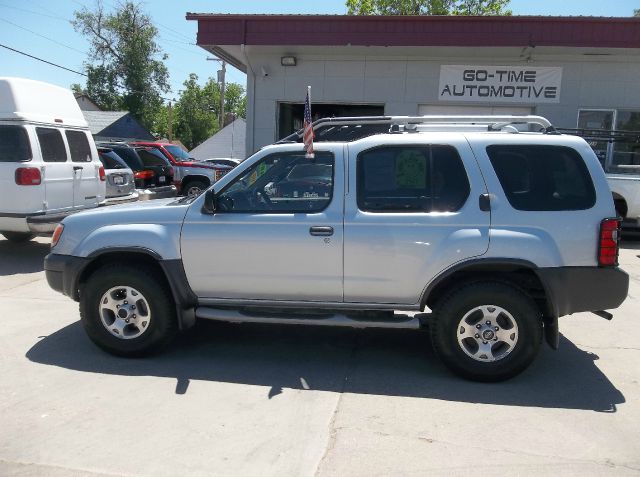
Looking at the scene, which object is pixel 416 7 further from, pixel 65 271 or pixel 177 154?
pixel 65 271

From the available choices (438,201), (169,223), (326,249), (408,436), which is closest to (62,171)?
(169,223)

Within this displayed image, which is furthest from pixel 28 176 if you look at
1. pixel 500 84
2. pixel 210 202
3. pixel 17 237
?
pixel 500 84

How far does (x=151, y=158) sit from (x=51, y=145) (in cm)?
791

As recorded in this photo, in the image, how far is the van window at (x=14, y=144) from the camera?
27.2ft

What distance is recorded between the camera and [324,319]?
4590 millimetres

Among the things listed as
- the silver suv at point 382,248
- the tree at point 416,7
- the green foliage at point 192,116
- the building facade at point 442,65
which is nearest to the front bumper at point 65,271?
the silver suv at point 382,248

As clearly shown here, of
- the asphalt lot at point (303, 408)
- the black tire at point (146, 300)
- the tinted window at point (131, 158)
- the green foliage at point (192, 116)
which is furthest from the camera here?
the green foliage at point (192, 116)

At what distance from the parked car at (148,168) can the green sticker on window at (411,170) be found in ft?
34.6

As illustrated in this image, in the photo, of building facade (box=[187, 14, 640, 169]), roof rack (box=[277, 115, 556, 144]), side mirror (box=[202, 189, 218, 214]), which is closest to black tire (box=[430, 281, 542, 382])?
roof rack (box=[277, 115, 556, 144])

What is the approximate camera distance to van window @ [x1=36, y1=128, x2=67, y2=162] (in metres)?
8.60

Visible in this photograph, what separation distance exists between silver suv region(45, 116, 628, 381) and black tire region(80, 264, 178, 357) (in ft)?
0.04

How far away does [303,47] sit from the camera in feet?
42.8

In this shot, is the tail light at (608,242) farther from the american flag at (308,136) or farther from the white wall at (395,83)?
the white wall at (395,83)

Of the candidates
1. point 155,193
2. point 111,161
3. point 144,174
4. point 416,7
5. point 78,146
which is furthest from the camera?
point 416,7
